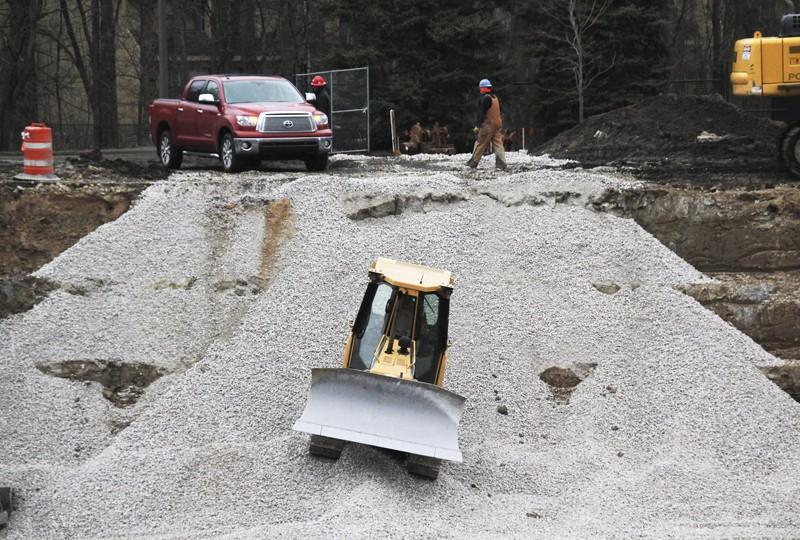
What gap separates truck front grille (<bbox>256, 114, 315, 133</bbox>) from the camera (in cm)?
2178

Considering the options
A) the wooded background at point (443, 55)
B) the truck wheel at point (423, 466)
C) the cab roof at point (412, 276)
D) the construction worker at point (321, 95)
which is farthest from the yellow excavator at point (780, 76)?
the wooded background at point (443, 55)

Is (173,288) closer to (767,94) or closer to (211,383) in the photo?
(211,383)

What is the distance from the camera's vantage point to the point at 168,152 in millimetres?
24078

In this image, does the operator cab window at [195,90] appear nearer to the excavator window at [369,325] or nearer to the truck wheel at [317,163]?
the truck wheel at [317,163]

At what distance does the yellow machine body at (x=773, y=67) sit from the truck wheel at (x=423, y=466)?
12.1m

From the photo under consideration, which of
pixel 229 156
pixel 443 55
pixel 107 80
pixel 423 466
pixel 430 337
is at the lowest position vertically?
pixel 423 466

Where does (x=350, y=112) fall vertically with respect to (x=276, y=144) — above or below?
above

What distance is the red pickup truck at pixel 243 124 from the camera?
71.5 ft

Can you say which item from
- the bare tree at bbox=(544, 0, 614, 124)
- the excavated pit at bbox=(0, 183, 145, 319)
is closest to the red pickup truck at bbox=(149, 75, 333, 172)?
the excavated pit at bbox=(0, 183, 145, 319)

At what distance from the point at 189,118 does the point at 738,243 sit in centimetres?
1112

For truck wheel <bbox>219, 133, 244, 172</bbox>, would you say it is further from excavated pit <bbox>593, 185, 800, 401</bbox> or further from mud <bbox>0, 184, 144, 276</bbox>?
excavated pit <bbox>593, 185, 800, 401</bbox>

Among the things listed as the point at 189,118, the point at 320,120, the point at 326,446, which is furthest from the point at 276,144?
the point at 326,446

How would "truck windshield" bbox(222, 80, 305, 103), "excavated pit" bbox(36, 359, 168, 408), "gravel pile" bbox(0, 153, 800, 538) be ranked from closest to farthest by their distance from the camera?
"gravel pile" bbox(0, 153, 800, 538) → "excavated pit" bbox(36, 359, 168, 408) → "truck windshield" bbox(222, 80, 305, 103)

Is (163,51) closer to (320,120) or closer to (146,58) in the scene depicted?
(320,120)
